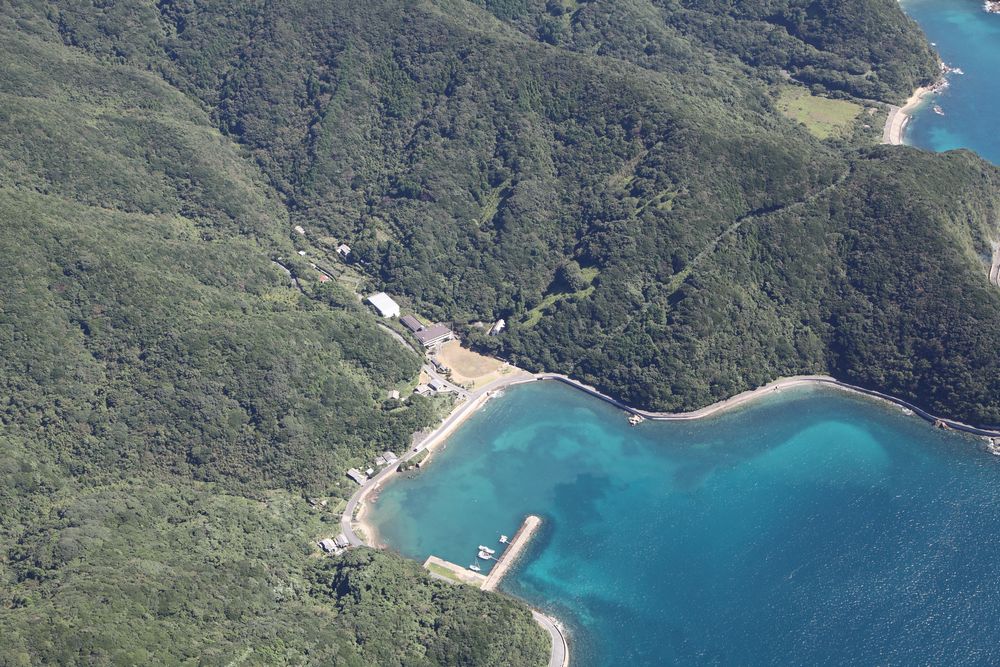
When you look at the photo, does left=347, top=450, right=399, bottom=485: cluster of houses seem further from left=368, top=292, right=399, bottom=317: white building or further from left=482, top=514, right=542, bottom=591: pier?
left=368, top=292, right=399, bottom=317: white building

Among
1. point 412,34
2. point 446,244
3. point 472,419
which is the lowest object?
point 472,419

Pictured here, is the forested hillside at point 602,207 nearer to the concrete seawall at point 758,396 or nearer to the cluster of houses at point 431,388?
the concrete seawall at point 758,396

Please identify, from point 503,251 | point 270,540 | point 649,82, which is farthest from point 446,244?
point 270,540

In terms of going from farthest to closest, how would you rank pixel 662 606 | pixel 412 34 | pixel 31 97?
1. pixel 412 34
2. pixel 31 97
3. pixel 662 606

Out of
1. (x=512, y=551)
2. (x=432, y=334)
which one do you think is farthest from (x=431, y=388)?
(x=512, y=551)

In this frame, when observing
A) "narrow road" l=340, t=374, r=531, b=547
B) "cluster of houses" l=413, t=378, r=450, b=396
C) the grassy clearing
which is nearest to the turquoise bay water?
"narrow road" l=340, t=374, r=531, b=547

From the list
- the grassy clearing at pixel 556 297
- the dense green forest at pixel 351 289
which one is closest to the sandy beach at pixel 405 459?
the dense green forest at pixel 351 289

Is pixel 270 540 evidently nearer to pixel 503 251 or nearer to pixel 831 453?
pixel 503 251
